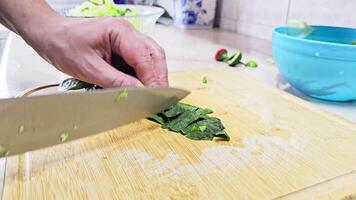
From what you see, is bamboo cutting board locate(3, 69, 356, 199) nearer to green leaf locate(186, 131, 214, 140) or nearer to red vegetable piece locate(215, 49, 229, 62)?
green leaf locate(186, 131, 214, 140)

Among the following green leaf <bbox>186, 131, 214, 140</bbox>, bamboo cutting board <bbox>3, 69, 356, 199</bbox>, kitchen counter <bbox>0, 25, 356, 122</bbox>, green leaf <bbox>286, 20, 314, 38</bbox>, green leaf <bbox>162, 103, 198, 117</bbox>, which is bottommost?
kitchen counter <bbox>0, 25, 356, 122</bbox>

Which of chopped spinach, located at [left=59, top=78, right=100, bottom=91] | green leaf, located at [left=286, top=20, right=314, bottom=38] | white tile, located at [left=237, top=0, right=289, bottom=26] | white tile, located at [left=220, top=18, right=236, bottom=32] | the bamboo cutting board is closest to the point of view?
the bamboo cutting board

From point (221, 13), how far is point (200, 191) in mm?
1399

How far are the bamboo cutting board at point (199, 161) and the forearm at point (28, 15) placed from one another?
223mm

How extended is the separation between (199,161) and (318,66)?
338 millimetres

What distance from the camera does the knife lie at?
1.49 feet

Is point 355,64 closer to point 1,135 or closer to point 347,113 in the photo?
point 347,113

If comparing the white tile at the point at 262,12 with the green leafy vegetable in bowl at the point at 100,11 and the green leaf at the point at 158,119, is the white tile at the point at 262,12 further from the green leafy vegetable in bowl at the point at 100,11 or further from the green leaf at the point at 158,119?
the green leaf at the point at 158,119

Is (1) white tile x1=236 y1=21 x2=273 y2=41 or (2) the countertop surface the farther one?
(1) white tile x1=236 y1=21 x2=273 y2=41

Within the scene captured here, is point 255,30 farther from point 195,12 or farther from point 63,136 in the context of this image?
point 63,136

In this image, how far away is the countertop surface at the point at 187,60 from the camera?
30.6 inches

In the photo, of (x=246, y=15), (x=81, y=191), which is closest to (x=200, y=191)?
(x=81, y=191)

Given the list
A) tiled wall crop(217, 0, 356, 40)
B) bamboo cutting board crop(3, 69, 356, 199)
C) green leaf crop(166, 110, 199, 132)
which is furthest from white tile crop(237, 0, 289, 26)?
green leaf crop(166, 110, 199, 132)

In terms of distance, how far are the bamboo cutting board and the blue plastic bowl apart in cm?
8
